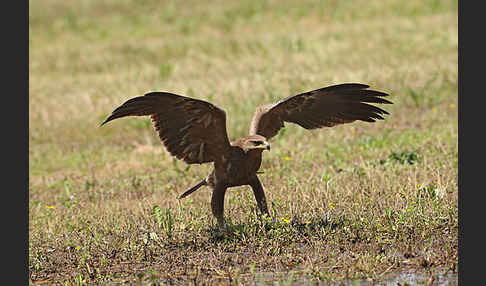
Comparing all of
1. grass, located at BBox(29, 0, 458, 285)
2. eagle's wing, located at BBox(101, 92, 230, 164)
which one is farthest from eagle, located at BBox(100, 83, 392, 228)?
grass, located at BBox(29, 0, 458, 285)

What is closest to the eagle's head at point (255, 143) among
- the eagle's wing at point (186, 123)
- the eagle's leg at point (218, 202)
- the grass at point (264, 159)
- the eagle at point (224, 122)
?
the eagle at point (224, 122)

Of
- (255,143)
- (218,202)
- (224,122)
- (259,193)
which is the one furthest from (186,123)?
(259,193)

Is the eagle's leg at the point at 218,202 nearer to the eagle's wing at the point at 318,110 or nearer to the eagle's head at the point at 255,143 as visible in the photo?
the eagle's head at the point at 255,143

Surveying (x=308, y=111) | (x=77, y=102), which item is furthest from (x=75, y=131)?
(x=308, y=111)

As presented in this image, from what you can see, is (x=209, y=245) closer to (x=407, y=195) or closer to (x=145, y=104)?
(x=145, y=104)

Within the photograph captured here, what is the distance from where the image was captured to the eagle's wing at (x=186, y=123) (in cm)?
655

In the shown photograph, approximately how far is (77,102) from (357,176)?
30.2ft

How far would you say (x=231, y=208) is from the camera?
27.3 feet

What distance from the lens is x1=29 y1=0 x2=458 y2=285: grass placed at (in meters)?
6.72

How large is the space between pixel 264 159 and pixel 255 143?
13.7ft

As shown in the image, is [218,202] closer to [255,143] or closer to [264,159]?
[255,143]

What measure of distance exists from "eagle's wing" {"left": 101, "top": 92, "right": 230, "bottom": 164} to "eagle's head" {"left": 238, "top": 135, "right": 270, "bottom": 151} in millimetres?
177

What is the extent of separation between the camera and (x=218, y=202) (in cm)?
724

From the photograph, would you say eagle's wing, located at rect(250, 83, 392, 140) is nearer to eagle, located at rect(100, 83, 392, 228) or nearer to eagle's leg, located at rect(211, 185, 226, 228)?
eagle, located at rect(100, 83, 392, 228)
